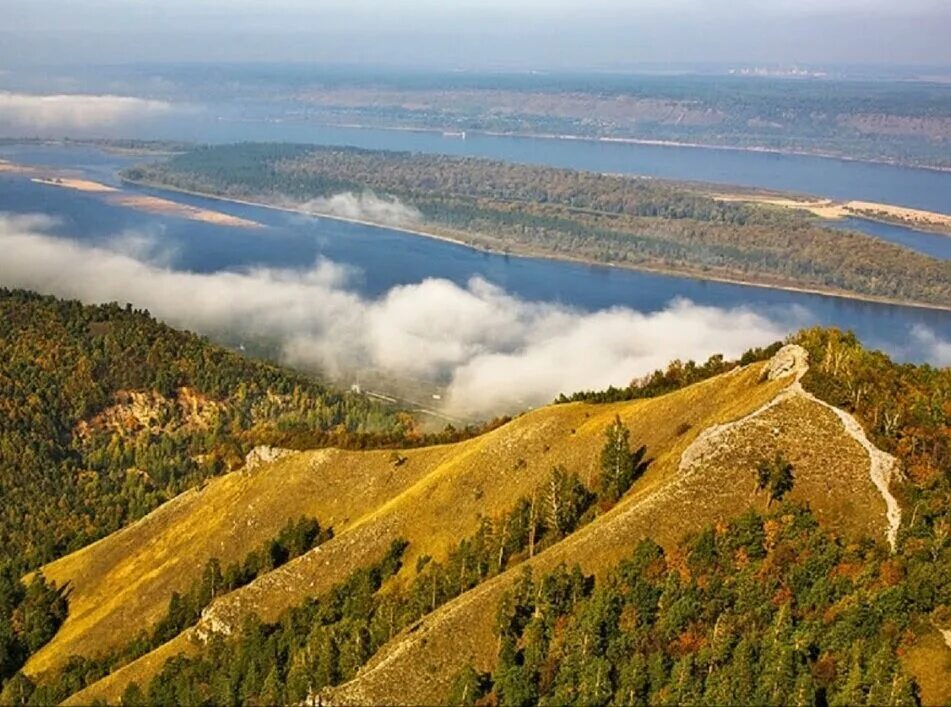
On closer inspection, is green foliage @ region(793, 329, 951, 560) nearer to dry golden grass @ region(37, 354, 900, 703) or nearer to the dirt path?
the dirt path

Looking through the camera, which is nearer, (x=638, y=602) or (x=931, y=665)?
(x=931, y=665)

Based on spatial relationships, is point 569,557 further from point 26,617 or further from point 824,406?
point 26,617

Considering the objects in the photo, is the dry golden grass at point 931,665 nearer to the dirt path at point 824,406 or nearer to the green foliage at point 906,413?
the green foliage at point 906,413

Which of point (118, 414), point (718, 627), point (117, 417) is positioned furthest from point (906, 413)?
point (118, 414)

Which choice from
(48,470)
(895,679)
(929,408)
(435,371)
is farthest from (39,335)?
(895,679)

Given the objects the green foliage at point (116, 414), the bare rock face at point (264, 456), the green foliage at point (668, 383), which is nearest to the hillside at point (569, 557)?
the green foliage at point (668, 383)

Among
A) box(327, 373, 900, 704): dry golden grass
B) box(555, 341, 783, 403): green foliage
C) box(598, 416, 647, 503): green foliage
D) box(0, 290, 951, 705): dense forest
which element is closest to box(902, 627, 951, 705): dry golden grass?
box(0, 290, 951, 705): dense forest
